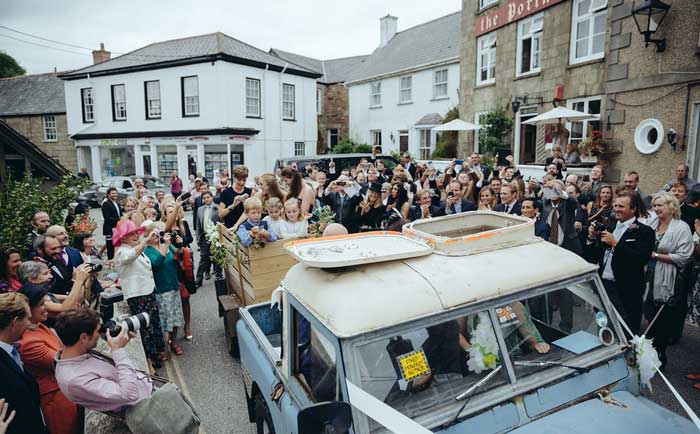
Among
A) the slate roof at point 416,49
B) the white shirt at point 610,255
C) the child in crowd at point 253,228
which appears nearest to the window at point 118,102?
the slate roof at point 416,49

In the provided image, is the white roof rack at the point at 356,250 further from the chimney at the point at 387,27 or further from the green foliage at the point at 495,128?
the chimney at the point at 387,27

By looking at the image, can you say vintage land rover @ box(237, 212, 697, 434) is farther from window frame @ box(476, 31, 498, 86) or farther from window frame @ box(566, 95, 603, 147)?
window frame @ box(476, 31, 498, 86)

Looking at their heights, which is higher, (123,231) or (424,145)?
(424,145)

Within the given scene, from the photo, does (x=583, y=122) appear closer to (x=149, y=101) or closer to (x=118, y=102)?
(x=149, y=101)

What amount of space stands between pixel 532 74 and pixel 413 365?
14715 mm

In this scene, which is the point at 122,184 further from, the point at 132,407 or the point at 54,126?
the point at 132,407

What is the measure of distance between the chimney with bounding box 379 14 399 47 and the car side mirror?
33566mm

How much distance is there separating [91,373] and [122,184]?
2050cm

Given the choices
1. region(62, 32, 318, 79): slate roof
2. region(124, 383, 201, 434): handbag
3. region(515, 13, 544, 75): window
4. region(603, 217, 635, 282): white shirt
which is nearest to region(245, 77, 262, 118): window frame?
region(62, 32, 318, 79): slate roof

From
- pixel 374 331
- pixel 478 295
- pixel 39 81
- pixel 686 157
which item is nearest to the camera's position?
pixel 374 331

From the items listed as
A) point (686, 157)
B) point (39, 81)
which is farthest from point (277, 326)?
point (39, 81)

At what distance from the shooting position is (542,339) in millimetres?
2906

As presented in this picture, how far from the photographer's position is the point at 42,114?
3184 centimetres

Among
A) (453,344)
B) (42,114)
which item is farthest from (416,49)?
(453,344)
